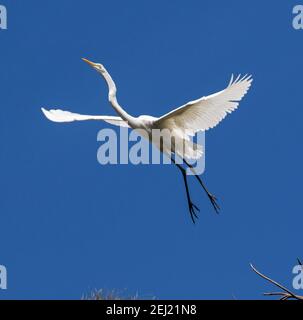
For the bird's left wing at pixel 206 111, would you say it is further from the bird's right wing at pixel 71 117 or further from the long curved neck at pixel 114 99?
the bird's right wing at pixel 71 117

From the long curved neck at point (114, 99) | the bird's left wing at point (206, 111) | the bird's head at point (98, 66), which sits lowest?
the bird's left wing at point (206, 111)

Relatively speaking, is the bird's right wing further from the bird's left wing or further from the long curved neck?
the bird's left wing

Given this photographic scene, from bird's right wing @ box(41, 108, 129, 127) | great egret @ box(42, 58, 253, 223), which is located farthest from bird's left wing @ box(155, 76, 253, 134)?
bird's right wing @ box(41, 108, 129, 127)

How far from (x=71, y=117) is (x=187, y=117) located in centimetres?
214

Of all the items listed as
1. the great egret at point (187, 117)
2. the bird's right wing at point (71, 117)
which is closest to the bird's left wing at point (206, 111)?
the great egret at point (187, 117)

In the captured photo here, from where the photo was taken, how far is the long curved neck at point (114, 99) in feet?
36.6

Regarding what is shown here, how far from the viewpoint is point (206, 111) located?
10578 millimetres

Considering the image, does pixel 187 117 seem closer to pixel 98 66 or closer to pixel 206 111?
pixel 206 111

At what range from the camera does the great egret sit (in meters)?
10.2
